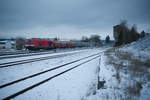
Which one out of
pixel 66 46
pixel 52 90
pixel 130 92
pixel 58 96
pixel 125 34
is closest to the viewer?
pixel 130 92

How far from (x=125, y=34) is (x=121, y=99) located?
162 ft

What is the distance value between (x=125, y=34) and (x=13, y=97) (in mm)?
51606

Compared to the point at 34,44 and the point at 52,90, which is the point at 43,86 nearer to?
the point at 52,90

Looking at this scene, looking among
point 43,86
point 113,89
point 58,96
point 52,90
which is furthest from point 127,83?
point 43,86

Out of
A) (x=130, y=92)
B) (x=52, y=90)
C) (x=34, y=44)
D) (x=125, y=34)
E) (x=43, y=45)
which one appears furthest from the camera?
(x=125, y=34)

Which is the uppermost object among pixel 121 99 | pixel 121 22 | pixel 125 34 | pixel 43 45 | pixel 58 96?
pixel 121 22

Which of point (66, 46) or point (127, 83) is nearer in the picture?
point (127, 83)

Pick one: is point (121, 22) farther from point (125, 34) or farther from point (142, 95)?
point (142, 95)

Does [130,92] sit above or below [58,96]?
above

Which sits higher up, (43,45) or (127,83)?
(43,45)

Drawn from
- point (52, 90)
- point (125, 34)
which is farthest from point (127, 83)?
point (125, 34)

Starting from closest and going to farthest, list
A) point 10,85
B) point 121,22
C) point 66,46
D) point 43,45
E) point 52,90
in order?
point 52,90
point 10,85
point 43,45
point 66,46
point 121,22

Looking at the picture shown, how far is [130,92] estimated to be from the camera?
3594mm

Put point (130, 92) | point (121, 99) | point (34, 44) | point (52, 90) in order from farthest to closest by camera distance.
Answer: point (34, 44)
point (52, 90)
point (130, 92)
point (121, 99)
